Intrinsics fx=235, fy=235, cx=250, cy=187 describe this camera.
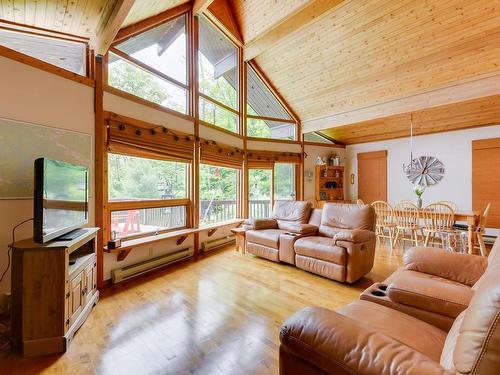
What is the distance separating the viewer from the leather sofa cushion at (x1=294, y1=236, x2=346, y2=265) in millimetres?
2902

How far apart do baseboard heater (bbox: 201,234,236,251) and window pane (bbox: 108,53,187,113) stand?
2.40 metres

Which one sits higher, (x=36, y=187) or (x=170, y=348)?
(x=36, y=187)

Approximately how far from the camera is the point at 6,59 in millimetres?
2098

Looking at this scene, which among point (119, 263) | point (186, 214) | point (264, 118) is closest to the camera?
point (119, 263)

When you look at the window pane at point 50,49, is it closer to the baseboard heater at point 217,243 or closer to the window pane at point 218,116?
the window pane at point 218,116

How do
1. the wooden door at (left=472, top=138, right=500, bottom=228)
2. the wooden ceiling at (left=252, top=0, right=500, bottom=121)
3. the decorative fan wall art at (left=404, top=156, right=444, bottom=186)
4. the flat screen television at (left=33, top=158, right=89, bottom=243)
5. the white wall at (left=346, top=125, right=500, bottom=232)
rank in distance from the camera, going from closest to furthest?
1. the flat screen television at (left=33, top=158, right=89, bottom=243)
2. the wooden ceiling at (left=252, top=0, right=500, bottom=121)
3. the wooden door at (left=472, top=138, right=500, bottom=228)
4. the white wall at (left=346, top=125, right=500, bottom=232)
5. the decorative fan wall art at (left=404, top=156, right=444, bottom=186)

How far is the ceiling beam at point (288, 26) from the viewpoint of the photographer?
3787 millimetres

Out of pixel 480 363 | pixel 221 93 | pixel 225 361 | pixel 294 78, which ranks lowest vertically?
pixel 225 361

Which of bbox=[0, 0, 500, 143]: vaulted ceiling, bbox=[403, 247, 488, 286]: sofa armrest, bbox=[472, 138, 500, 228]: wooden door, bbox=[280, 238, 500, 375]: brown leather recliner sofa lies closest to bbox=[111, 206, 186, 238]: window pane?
bbox=[0, 0, 500, 143]: vaulted ceiling

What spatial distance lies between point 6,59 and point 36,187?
1319mm

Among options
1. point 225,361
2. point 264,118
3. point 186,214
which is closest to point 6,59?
point 186,214

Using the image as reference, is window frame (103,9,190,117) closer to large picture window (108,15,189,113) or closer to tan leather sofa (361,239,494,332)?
large picture window (108,15,189,113)

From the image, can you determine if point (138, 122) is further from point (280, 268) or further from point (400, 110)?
point (400, 110)

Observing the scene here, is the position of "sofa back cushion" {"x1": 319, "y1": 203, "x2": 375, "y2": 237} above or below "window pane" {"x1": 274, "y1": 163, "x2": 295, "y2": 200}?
below
